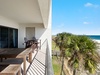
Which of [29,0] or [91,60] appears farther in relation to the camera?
[91,60]

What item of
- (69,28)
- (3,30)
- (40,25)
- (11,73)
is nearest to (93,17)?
(69,28)

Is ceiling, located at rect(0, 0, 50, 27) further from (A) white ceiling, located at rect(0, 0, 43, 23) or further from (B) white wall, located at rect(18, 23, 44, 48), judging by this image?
(B) white wall, located at rect(18, 23, 44, 48)

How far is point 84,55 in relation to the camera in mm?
10172

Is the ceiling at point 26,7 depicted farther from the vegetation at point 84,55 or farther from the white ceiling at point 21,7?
the vegetation at point 84,55

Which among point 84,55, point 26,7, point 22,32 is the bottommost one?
point 84,55

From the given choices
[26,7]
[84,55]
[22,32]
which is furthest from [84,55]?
[26,7]

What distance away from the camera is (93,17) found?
57969 mm

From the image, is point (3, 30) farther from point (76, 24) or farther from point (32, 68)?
point (76, 24)

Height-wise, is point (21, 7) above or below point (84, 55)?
above

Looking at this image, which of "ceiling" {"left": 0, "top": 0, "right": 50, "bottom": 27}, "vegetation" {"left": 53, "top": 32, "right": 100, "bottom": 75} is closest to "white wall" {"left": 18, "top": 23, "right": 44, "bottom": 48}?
"vegetation" {"left": 53, "top": 32, "right": 100, "bottom": 75}

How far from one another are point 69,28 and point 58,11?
13057mm

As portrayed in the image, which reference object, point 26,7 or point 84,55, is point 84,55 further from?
point 26,7

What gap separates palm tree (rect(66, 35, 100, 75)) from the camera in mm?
9812

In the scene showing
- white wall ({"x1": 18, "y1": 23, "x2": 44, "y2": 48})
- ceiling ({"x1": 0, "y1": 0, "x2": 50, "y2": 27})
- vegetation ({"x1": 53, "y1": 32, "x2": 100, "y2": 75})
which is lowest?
vegetation ({"x1": 53, "y1": 32, "x2": 100, "y2": 75})
